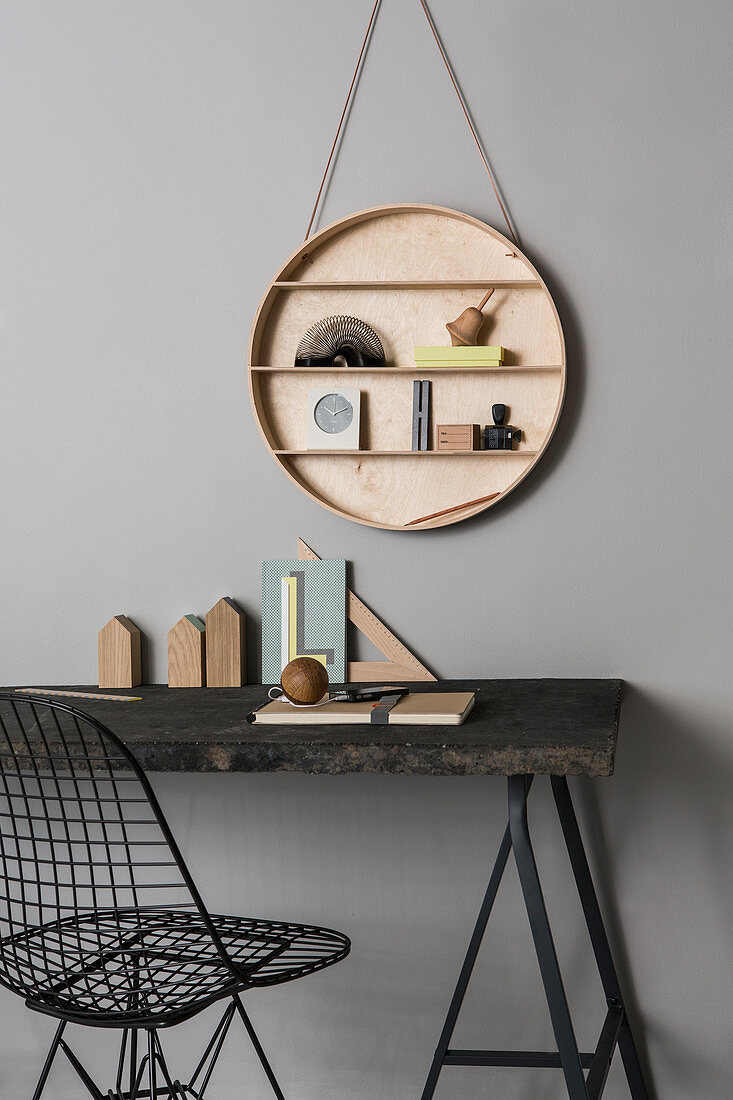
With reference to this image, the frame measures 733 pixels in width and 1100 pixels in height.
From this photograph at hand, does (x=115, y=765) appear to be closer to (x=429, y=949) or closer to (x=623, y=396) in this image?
(x=429, y=949)

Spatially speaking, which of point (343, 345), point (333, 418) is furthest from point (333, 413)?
point (343, 345)

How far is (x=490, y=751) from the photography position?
62.4 inches

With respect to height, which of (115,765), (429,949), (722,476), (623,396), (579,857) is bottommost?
(429,949)

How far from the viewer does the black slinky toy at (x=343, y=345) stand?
2.27 m

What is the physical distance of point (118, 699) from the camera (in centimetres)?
217

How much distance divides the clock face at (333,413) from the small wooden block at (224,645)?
48 cm

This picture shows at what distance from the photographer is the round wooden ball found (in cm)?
186

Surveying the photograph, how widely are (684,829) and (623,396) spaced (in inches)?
38.5

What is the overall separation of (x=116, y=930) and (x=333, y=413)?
1201 millimetres

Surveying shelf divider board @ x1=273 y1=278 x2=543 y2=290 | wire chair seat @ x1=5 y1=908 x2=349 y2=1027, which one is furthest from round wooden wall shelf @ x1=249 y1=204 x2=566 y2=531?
wire chair seat @ x1=5 y1=908 x2=349 y2=1027

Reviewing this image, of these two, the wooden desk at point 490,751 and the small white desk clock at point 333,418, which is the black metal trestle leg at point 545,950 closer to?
the wooden desk at point 490,751

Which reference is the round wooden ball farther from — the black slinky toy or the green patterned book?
the black slinky toy

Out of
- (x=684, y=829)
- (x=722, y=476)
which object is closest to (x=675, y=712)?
(x=684, y=829)

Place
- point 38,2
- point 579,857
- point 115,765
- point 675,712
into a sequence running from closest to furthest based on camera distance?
point 115,765 → point 579,857 → point 675,712 → point 38,2
